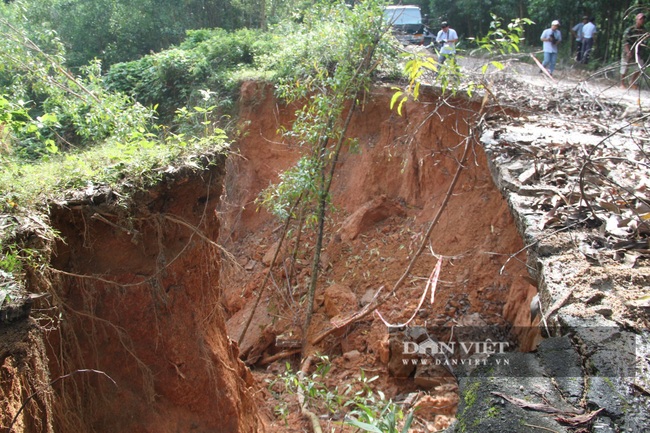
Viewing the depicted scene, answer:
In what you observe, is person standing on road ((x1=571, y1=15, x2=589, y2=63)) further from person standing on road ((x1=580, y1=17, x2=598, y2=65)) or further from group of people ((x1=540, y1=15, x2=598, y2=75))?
person standing on road ((x1=580, y1=17, x2=598, y2=65))

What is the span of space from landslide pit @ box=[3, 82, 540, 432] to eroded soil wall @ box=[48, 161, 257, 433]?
1 centimetres

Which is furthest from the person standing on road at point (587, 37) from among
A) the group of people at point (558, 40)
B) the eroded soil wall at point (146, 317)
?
the eroded soil wall at point (146, 317)

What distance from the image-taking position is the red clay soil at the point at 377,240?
644 cm

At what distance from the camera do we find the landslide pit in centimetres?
399

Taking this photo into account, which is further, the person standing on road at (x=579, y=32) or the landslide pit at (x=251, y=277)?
the person standing on road at (x=579, y=32)

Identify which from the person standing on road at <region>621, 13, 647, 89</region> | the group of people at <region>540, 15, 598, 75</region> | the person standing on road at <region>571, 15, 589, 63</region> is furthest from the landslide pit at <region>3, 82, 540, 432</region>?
the person standing on road at <region>571, 15, 589, 63</region>

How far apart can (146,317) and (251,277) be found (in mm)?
4112

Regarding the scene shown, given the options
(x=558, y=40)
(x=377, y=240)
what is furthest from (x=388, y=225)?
(x=558, y=40)

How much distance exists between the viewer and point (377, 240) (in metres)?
8.01

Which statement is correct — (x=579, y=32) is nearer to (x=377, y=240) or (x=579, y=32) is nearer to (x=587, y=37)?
(x=587, y=37)

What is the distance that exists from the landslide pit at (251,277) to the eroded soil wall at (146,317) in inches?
0.4

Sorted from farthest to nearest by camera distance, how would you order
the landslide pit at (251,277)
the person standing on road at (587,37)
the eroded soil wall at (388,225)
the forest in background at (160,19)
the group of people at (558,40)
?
1. the forest in background at (160,19)
2. the person standing on road at (587,37)
3. the group of people at (558,40)
4. the eroded soil wall at (388,225)
5. the landslide pit at (251,277)

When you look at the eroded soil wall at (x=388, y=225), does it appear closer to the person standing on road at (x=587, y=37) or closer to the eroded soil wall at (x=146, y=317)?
the eroded soil wall at (x=146, y=317)

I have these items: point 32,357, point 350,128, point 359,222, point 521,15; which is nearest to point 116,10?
point 350,128
